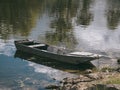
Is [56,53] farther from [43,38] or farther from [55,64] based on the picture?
[43,38]

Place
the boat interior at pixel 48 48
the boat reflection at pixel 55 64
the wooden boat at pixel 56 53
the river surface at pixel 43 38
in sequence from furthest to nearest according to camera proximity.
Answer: the boat interior at pixel 48 48, the wooden boat at pixel 56 53, the boat reflection at pixel 55 64, the river surface at pixel 43 38

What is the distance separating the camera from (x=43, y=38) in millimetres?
49844

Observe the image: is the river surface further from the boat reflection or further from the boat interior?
the boat interior

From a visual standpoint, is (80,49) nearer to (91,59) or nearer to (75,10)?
(91,59)

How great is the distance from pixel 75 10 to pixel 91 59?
53980 millimetres

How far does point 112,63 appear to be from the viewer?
38.2 meters

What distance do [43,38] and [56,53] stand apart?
37.5ft

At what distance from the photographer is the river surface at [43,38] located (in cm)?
3238

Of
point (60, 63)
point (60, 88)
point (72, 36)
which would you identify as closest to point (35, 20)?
point (72, 36)

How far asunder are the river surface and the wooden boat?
25.8 inches

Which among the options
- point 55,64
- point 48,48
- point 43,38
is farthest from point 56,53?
point 43,38

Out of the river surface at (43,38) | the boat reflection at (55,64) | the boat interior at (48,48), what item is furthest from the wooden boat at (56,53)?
the river surface at (43,38)

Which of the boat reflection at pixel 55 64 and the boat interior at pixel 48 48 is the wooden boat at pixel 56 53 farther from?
the boat reflection at pixel 55 64

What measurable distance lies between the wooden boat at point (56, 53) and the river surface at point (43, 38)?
2.15ft
